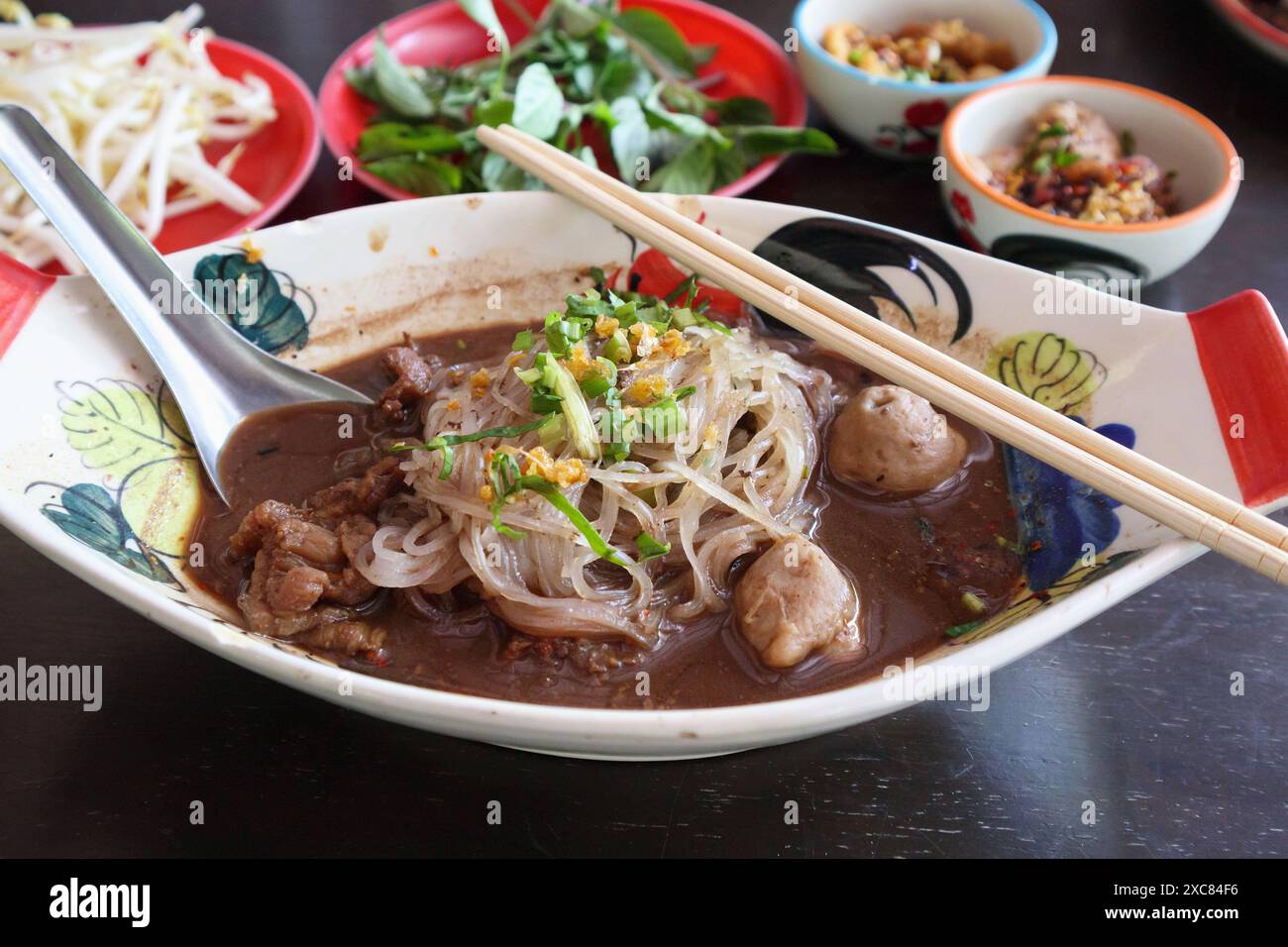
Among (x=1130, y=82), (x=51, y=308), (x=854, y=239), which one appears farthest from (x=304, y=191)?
(x=1130, y=82)

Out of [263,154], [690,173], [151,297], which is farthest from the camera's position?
[263,154]

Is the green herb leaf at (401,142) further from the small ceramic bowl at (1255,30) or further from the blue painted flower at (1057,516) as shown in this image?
the small ceramic bowl at (1255,30)

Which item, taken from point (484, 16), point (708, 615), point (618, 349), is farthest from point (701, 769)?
point (484, 16)

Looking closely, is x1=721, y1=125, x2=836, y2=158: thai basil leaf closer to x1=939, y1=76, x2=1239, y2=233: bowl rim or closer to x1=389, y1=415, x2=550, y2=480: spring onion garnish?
x1=939, y1=76, x2=1239, y2=233: bowl rim

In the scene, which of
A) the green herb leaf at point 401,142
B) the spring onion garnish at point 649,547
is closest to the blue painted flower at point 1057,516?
the spring onion garnish at point 649,547

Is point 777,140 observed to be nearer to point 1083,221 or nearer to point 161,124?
point 1083,221

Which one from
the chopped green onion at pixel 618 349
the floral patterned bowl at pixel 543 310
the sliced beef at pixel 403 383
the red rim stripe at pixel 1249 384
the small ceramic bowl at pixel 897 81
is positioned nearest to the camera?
the floral patterned bowl at pixel 543 310

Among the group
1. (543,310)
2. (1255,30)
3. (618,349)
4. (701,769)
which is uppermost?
(1255,30)
